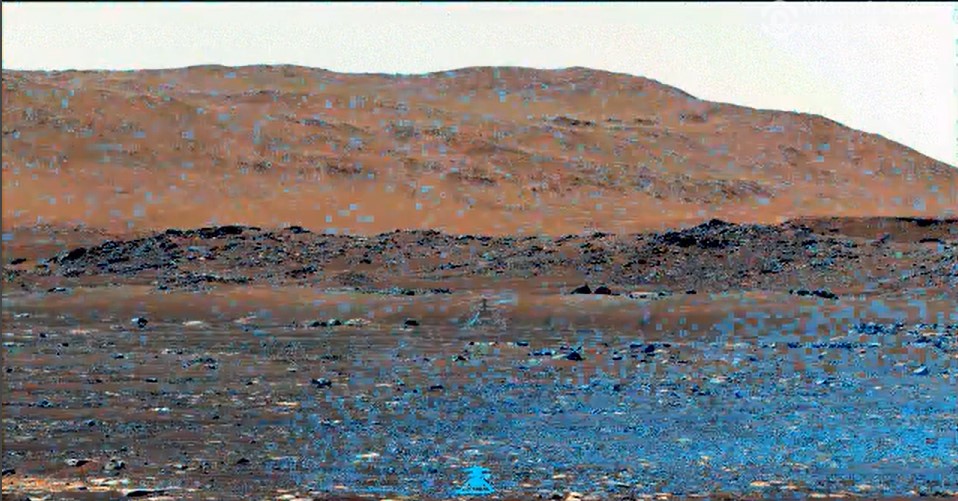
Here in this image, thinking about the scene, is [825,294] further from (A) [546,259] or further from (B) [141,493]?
(B) [141,493]

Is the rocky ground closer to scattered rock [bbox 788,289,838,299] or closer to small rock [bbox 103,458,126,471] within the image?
small rock [bbox 103,458,126,471]

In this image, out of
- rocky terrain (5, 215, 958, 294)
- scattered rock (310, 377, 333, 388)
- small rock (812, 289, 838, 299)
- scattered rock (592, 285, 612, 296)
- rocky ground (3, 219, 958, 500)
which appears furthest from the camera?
rocky terrain (5, 215, 958, 294)

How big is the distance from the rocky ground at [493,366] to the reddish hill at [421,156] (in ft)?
45.8

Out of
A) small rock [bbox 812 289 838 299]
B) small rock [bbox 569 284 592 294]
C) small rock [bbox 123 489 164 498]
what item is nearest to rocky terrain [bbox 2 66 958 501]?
small rock [bbox 123 489 164 498]

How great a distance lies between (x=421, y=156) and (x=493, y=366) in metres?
37.8

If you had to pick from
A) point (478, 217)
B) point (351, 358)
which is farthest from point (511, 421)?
point (478, 217)

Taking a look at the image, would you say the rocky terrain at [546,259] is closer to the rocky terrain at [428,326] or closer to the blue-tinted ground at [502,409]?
the rocky terrain at [428,326]

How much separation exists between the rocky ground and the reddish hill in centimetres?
1397

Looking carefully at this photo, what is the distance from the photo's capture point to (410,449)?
9.80 metres

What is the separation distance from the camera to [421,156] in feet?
172

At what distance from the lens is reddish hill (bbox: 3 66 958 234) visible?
42.7m

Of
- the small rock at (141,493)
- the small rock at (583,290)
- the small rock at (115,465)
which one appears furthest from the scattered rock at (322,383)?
the small rock at (583,290)

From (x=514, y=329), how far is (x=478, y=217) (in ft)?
80.6

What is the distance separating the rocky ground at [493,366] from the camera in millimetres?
9008
